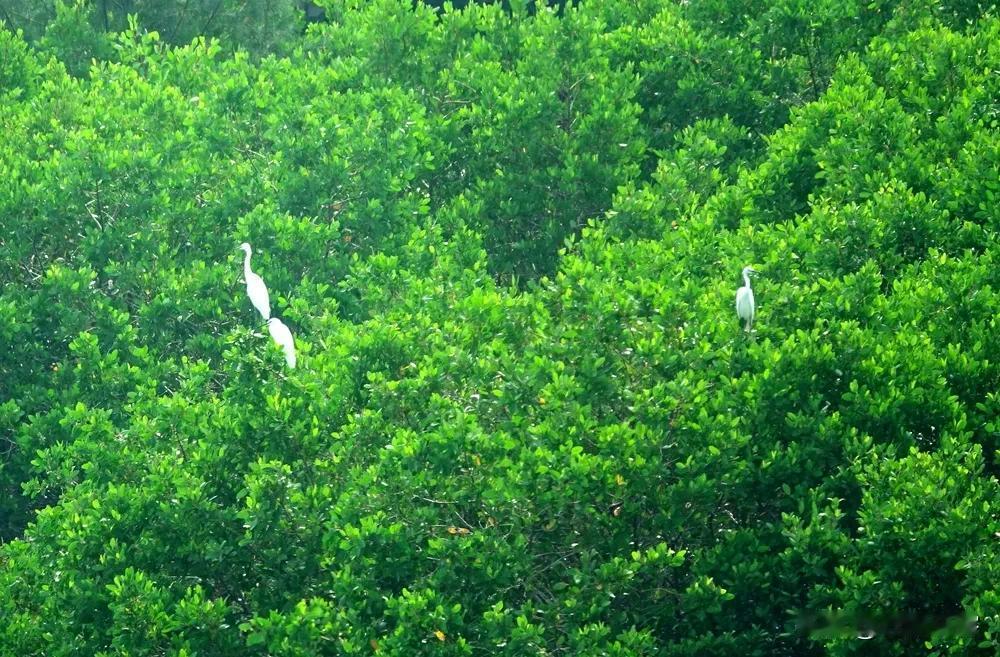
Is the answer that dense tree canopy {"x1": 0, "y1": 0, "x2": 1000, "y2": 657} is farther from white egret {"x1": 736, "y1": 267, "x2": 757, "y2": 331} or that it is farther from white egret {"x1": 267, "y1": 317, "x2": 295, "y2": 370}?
white egret {"x1": 267, "y1": 317, "x2": 295, "y2": 370}

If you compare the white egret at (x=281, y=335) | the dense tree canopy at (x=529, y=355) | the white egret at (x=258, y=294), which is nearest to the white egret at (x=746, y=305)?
the dense tree canopy at (x=529, y=355)

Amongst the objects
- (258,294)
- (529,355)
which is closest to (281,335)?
(258,294)

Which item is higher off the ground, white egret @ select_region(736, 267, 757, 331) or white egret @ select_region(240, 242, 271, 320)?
white egret @ select_region(240, 242, 271, 320)

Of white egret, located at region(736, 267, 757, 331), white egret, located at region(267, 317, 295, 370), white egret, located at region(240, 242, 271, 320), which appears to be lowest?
white egret, located at region(736, 267, 757, 331)

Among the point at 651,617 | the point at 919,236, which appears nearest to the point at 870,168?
the point at 919,236

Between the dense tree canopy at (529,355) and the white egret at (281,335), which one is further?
the white egret at (281,335)

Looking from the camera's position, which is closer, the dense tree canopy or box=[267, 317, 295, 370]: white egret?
the dense tree canopy

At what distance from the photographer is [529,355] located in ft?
32.3

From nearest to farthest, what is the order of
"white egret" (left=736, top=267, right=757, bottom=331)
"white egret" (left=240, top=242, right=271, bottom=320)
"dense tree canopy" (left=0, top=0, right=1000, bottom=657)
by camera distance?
"dense tree canopy" (left=0, top=0, right=1000, bottom=657), "white egret" (left=736, top=267, right=757, bottom=331), "white egret" (left=240, top=242, right=271, bottom=320)

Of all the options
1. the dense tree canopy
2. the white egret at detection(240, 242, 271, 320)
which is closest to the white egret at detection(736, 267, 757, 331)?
the dense tree canopy

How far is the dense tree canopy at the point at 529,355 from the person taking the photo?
8914 mm

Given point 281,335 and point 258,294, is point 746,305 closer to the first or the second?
point 281,335

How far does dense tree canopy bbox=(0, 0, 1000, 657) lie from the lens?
351 inches

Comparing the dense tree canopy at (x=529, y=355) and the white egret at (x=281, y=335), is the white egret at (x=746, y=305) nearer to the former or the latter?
the dense tree canopy at (x=529, y=355)
